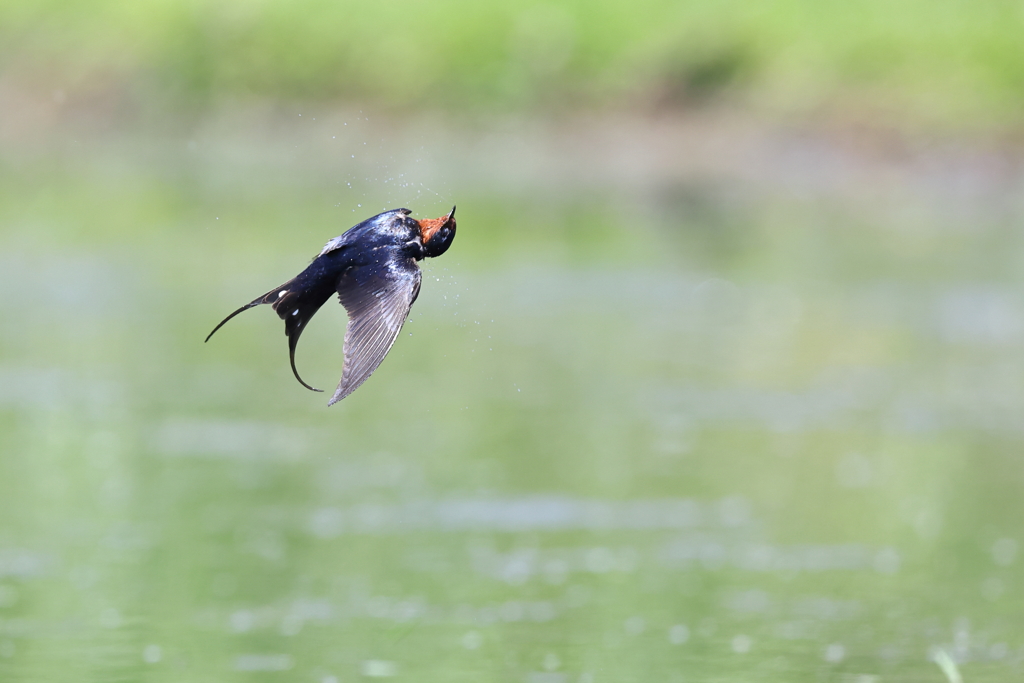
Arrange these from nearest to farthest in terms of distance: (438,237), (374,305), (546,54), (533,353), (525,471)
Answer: (374,305)
(438,237)
(525,471)
(533,353)
(546,54)

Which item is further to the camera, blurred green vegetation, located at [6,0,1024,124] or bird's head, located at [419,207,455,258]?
blurred green vegetation, located at [6,0,1024,124]

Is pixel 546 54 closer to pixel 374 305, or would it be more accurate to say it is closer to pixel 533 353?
pixel 533 353


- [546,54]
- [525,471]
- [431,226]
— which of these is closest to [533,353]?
[525,471]

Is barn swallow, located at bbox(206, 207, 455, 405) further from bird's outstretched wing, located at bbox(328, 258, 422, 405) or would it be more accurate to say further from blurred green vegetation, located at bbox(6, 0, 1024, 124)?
blurred green vegetation, located at bbox(6, 0, 1024, 124)

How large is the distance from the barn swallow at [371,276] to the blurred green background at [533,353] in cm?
77

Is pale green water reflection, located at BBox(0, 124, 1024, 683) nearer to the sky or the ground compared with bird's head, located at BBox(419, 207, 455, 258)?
nearer to the sky

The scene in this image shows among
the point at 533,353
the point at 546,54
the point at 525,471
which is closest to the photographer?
the point at 525,471

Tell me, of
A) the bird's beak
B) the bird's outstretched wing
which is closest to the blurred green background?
the bird's beak

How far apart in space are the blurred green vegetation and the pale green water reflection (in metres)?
12.0

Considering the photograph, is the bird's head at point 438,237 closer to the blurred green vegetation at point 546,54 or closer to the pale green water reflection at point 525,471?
the pale green water reflection at point 525,471

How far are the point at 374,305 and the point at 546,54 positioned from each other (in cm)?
3770

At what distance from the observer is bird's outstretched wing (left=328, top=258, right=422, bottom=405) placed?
663 centimetres

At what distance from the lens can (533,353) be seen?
2033cm

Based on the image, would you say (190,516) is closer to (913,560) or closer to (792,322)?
(913,560)
